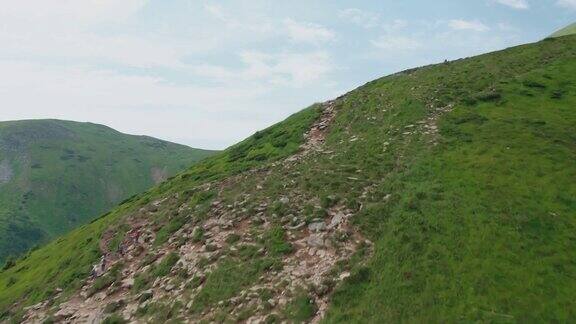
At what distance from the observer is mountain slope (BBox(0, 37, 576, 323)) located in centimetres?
2545

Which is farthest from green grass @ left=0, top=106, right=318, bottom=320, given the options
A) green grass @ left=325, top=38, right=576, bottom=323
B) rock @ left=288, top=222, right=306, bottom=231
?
green grass @ left=325, top=38, right=576, bottom=323

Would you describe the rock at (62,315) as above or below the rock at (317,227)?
below

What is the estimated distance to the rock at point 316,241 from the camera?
30781 millimetres

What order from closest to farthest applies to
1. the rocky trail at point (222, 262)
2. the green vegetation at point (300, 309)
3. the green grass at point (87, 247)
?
the green vegetation at point (300, 309)
the rocky trail at point (222, 262)
the green grass at point (87, 247)

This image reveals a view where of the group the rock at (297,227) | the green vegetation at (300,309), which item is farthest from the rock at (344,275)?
the rock at (297,227)

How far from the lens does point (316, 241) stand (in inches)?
1227

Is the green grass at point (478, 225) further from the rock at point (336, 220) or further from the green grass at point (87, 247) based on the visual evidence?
the green grass at point (87, 247)

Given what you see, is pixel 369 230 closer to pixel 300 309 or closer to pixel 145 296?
pixel 300 309

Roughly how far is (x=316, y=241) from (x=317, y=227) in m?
1.67

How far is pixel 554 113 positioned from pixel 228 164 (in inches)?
1440

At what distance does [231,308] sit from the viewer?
89.5 ft

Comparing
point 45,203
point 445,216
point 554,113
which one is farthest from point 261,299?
point 45,203

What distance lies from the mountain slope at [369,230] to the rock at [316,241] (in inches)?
4.4

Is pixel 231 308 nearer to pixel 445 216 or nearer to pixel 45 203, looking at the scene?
Answer: pixel 445 216
